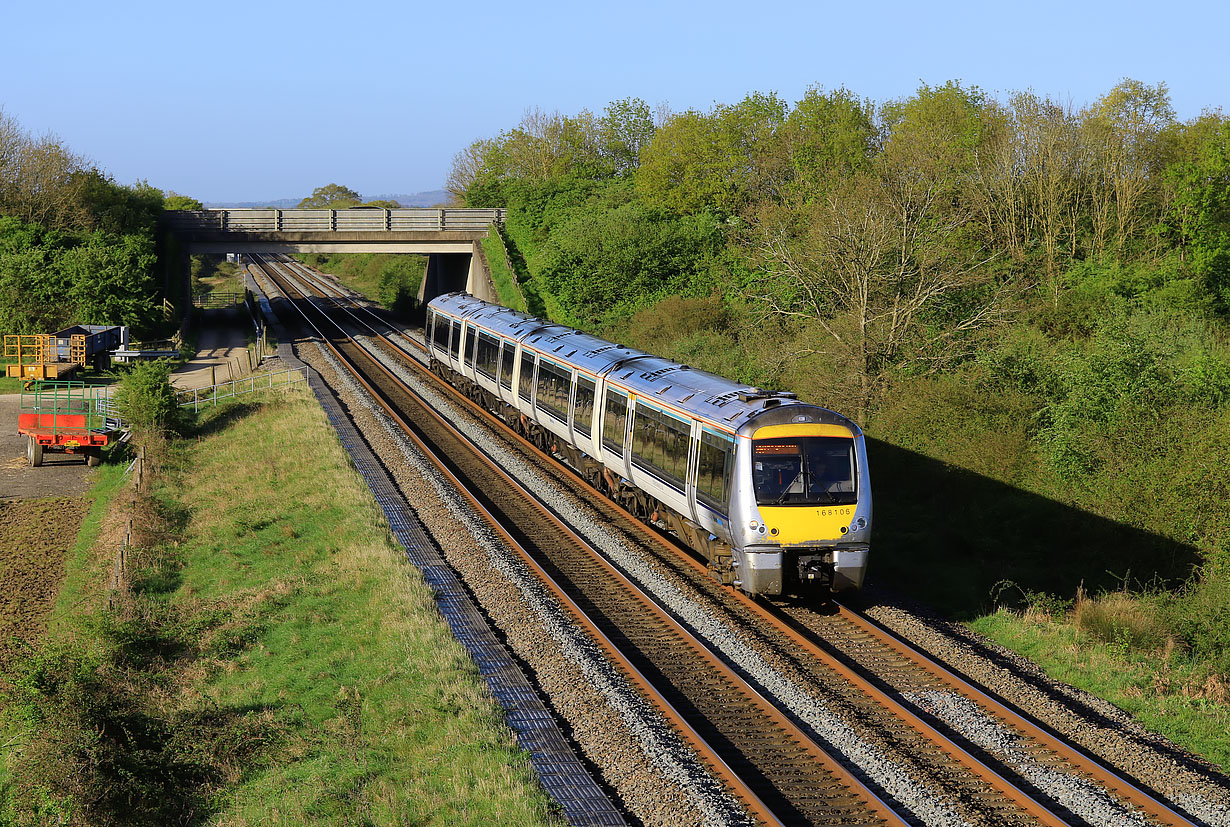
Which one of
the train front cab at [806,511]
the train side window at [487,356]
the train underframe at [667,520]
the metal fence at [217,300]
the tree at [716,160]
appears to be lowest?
the train underframe at [667,520]

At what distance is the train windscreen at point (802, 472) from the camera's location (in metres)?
14.4

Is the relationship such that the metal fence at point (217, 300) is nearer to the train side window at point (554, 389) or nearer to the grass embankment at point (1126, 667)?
the train side window at point (554, 389)

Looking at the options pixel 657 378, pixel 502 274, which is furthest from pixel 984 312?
pixel 502 274

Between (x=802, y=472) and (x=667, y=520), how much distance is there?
4.17 metres

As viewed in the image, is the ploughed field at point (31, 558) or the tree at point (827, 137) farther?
the tree at point (827, 137)

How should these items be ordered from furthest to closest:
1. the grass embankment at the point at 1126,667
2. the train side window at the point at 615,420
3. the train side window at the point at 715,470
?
the train side window at the point at 615,420 → the train side window at the point at 715,470 → the grass embankment at the point at 1126,667

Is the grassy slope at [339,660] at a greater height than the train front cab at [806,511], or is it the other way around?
the train front cab at [806,511]

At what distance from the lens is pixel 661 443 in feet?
58.2

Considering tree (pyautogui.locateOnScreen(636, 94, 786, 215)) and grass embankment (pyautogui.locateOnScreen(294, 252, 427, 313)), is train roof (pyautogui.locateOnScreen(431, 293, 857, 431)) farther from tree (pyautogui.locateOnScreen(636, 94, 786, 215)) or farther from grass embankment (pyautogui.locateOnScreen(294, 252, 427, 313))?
grass embankment (pyautogui.locateOnScreen(294, 252, 427, 313))

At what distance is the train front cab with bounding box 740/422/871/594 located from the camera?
14266mm

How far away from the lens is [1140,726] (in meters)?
11.6

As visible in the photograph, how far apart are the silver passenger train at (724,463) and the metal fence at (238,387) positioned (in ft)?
49.4

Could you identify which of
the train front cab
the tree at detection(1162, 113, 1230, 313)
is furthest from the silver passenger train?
the tree at detection(1162, 113, 1230, 313)

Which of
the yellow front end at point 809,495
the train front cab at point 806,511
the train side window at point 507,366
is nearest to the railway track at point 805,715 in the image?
the train front cab at point 806,511
